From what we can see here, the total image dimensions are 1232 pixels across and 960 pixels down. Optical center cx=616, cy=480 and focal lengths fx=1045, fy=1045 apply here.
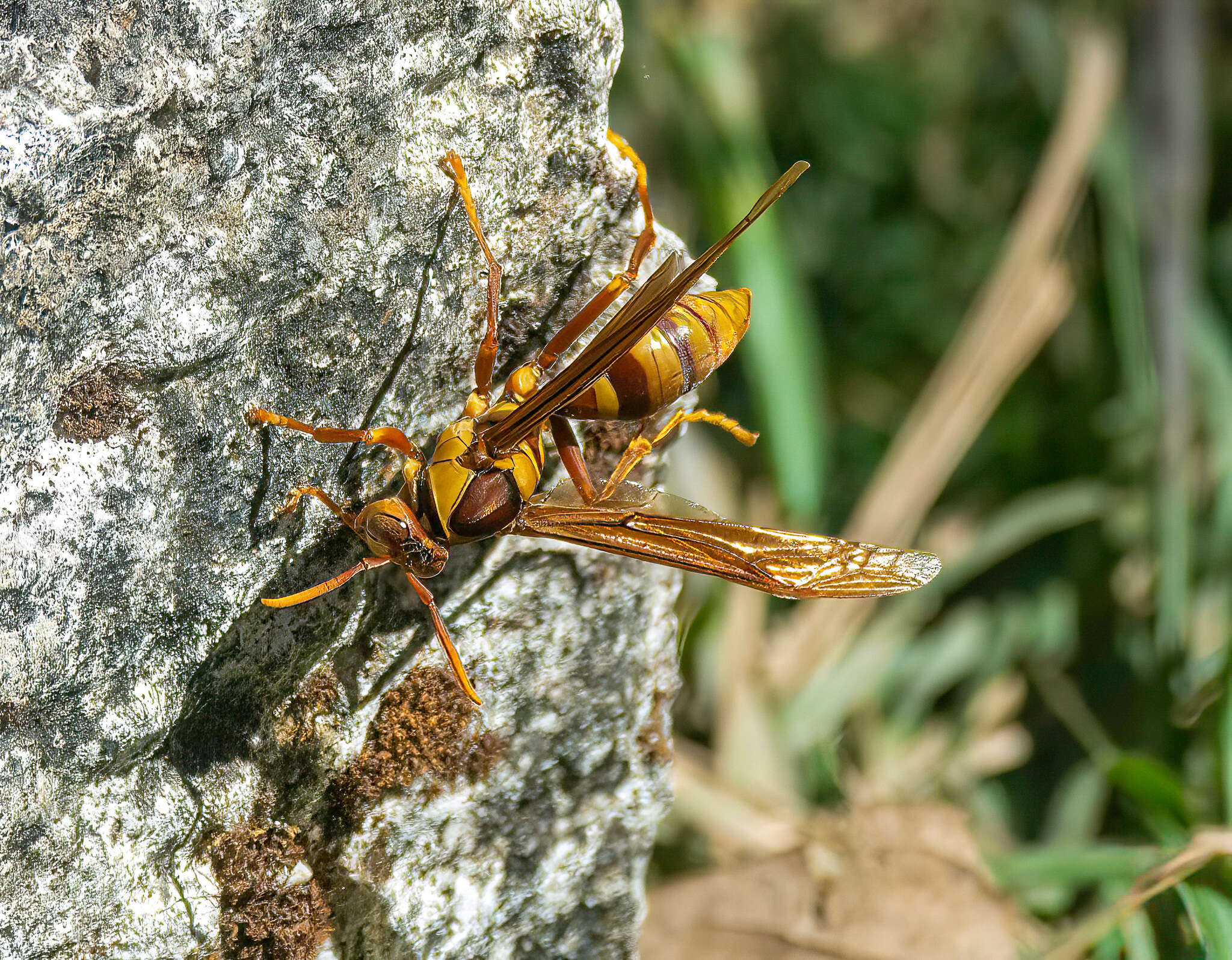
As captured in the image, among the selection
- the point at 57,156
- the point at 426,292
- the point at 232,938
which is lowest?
the point at 232,938

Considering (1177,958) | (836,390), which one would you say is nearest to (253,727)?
(1177,958)

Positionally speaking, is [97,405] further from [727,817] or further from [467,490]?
[727,817]

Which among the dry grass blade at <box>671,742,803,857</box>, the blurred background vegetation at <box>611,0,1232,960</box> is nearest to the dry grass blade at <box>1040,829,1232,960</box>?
the blurred background vegetation at <box>611,0,1232,960</box>

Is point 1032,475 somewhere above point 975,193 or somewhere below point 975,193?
below

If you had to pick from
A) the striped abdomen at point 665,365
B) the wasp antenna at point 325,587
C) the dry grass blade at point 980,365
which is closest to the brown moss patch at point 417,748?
the wasp antenna at point 325,587

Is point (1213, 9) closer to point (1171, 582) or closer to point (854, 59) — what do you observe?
point (854, 59)

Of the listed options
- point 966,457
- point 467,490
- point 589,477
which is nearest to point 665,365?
point 589,477

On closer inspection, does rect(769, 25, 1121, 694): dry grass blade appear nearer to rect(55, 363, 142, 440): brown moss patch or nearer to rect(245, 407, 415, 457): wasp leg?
rect(245, 407, 415, 457): wasp leg
